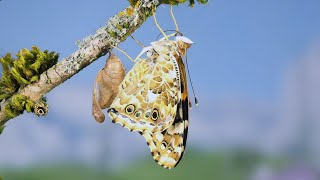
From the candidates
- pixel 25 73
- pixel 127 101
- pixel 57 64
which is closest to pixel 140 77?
pixel 127 101

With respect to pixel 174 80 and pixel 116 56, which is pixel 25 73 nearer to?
pixel 116 56

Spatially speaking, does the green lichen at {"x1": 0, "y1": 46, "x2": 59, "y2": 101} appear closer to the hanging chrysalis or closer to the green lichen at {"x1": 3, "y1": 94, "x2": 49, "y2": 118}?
the green lichen at {"x1": 3, "y1": 94, "x2": 49, "y2": 118}

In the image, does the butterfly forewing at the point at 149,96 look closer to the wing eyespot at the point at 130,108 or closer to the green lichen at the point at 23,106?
the wing eyespot at the point at 130,108

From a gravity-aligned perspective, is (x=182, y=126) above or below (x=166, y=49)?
below

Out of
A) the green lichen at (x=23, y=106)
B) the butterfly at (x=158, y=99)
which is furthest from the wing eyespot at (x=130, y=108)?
the green lichen at (x=23, y=106)

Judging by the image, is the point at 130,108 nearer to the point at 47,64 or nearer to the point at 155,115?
the point at 155,115
